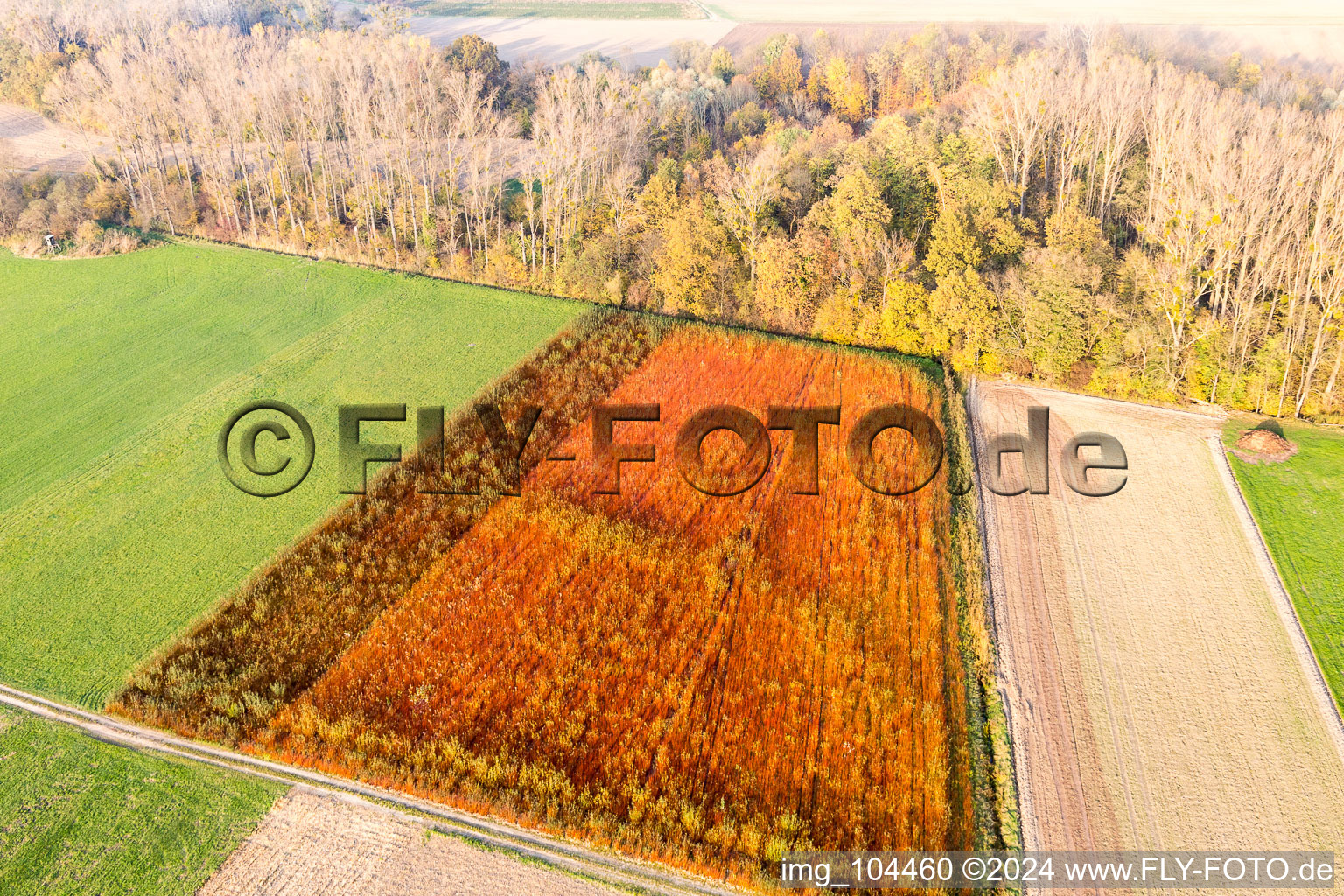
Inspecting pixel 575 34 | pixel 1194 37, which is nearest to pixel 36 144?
pixel 575 34

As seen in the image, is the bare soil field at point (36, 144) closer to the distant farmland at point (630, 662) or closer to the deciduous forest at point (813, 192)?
the deciduous forest at point (813, 192)

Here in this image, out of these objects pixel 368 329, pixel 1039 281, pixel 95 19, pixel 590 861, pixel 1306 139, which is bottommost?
pixel 590 861

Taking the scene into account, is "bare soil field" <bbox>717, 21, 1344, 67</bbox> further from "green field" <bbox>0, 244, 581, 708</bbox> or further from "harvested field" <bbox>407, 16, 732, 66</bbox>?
"green field" <bbox>0, 244, 581, 708</bbox>

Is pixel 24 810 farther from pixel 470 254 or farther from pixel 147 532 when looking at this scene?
pixel 470 254

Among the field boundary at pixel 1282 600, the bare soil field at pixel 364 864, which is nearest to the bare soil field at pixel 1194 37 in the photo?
the field boundary at pixel 1282 600

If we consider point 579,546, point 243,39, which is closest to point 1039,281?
point 579,546

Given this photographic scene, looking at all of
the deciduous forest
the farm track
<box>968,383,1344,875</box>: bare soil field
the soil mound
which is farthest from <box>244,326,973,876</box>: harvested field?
the deciduous forest

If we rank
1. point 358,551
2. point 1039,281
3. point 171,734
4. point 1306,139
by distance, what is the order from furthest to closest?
1. point 1039,281
2. point 1306,139
3. point 358,551
4. point 171,734
